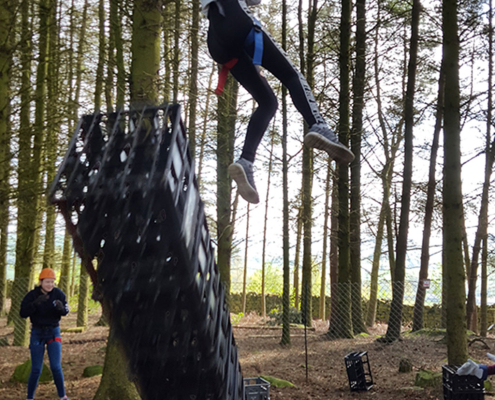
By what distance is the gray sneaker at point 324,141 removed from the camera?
2.54 m

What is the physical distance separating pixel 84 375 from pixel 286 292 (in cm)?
431

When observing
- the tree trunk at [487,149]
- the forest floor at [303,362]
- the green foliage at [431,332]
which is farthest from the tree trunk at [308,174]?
the tree trunk at [487,149]

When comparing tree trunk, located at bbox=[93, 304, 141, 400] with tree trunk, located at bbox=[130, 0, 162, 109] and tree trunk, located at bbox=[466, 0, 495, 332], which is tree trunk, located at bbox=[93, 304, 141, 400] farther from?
tree trunk, located at bbox=[466, 0, 495, 332]

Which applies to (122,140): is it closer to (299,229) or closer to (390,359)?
(390,359)

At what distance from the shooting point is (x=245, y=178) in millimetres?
2674

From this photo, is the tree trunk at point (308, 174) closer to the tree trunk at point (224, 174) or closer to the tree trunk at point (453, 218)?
the tree trunk at point (224, 174)

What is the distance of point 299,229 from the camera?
48.5 ft

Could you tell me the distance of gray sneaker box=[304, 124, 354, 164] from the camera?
254 cm

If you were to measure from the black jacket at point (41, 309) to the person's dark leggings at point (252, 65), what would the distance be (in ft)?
11.4

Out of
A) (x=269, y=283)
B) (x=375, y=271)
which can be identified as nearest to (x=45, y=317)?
(x=375, y=271)

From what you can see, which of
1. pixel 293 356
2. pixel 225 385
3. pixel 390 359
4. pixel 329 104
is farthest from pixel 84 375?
pixel 329 104

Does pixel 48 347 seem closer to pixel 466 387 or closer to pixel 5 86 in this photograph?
pixel 5 86

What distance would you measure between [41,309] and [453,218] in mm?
4812

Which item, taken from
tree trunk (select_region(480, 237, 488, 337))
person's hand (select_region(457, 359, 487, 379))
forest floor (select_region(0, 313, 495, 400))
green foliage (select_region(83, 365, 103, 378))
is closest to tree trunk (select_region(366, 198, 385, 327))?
tree trunk (select_region(480, 237, 488, 337))
